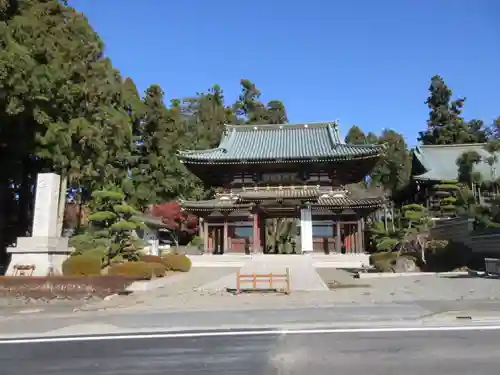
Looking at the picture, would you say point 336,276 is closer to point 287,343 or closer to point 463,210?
point 463,210

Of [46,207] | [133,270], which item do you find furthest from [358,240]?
[46,207]

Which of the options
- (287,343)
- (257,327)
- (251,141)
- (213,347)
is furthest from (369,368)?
(251,141)

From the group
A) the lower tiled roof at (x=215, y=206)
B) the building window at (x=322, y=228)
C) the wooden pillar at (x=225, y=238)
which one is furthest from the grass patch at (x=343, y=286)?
the wooden pillar at (x=225, y=238)

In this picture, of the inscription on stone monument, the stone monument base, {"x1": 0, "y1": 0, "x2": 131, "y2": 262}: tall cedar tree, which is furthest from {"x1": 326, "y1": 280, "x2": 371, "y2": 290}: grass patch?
{"x1": 0, "y1": 0, "x2": 131, "y2": 262}: tall cedar tree

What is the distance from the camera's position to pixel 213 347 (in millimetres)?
7605

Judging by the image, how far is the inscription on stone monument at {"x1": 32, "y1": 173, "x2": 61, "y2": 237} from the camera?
19.9m

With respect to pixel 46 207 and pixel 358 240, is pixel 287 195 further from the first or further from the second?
pixel 46 207

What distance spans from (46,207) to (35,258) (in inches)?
87.6

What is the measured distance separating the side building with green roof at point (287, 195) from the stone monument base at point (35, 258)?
49.5 feet

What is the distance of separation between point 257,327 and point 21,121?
19974 mm

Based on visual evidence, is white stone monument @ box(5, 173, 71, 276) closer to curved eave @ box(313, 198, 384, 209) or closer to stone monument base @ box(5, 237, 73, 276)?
stone monument base @ box(5, 237, 73, 276)

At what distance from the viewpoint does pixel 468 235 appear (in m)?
25.1

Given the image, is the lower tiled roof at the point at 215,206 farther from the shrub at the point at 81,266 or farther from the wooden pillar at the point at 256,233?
the shrub at the point at 81,266

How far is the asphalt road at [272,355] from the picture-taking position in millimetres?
6023
